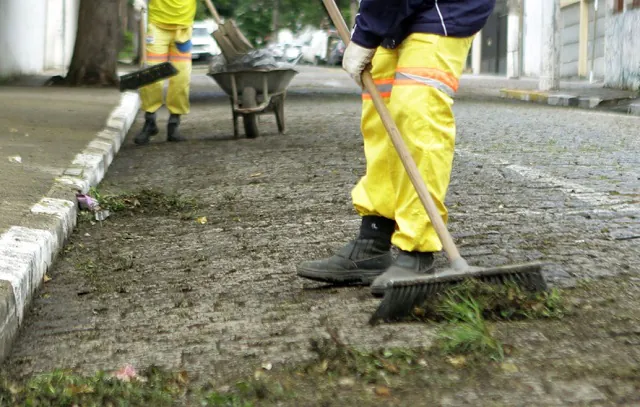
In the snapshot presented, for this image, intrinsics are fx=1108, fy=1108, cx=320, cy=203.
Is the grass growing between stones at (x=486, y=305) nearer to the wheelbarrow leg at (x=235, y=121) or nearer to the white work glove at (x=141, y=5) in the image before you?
the wheelbarrow leg at (x=235, y=121)

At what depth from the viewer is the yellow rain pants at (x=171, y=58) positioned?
957 cm

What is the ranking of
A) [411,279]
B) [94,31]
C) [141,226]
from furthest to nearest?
[94,31], [141,226], [411,279]

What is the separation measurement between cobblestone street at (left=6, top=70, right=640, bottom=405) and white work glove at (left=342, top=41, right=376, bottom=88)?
0.82 metres

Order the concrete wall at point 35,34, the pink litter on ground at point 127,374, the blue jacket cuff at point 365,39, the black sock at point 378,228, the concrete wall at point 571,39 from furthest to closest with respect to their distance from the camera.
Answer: the concrete wall at point 571,39 → the concrete wall at point 35,34 → the black sock at point 378,228 → the blue jacket cuff at point 365,39 → the pink litter on ground at point 127,374

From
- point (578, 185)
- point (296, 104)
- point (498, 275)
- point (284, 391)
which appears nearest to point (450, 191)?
point (578, 185)

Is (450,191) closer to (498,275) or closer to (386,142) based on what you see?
(386,142)

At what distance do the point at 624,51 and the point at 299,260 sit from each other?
55.3 ft

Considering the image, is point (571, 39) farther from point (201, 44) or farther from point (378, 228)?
point (378, 228)

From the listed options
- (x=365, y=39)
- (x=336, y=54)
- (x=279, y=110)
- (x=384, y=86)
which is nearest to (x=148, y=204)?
(x=384, y=86)

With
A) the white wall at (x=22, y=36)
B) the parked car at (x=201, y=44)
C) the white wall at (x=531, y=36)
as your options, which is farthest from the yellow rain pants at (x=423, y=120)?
the parked car at (x=201, y=44)

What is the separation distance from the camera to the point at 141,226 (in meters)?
5.75

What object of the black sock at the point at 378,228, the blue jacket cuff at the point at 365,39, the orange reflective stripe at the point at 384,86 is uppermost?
the blue jacket cuff at the point at 365,39

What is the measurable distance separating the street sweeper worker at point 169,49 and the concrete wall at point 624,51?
37.3ft

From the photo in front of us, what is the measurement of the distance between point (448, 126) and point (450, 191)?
2385 mm
